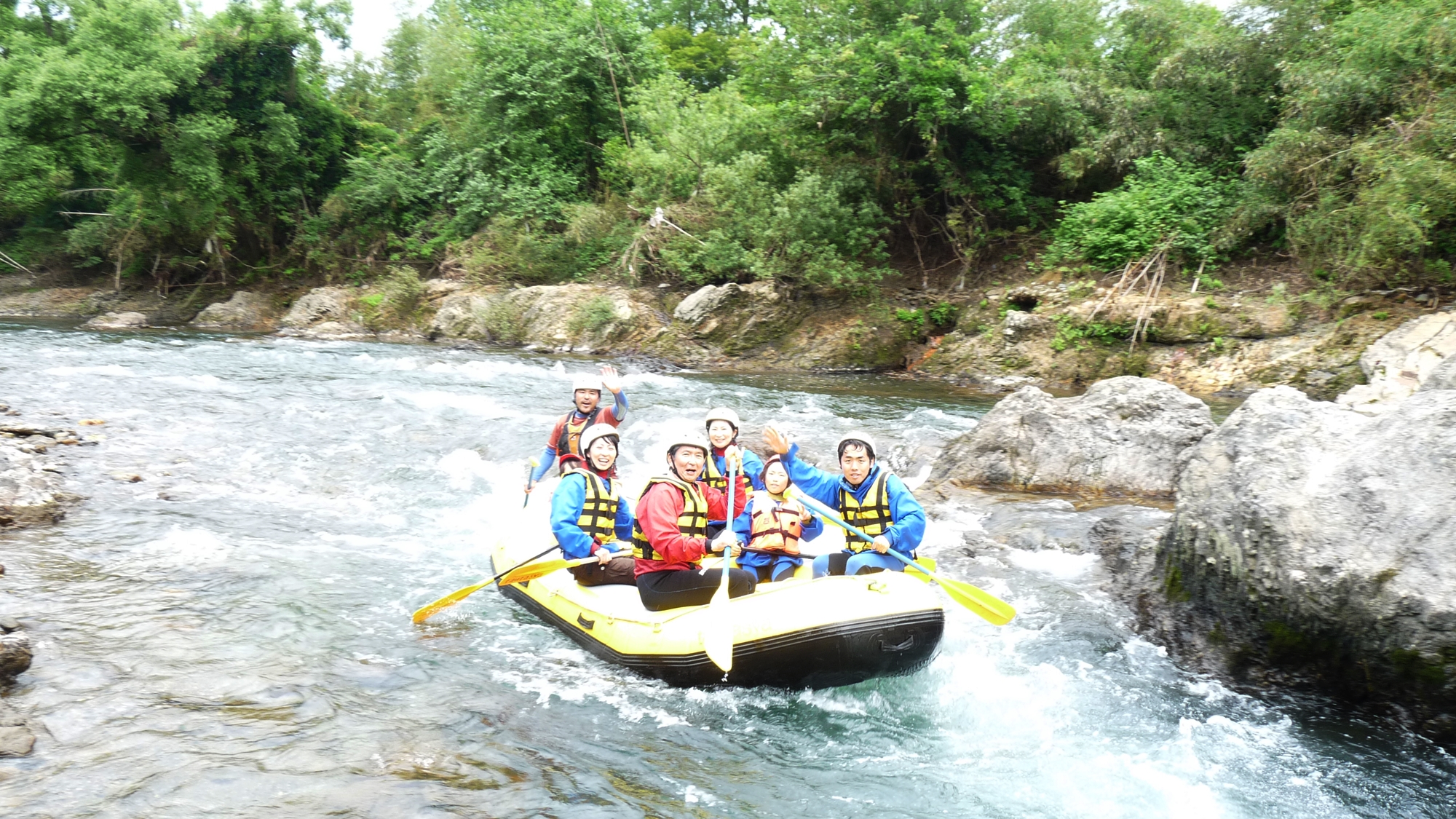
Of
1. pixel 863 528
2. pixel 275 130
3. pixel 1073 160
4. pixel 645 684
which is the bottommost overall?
pixel 645 684

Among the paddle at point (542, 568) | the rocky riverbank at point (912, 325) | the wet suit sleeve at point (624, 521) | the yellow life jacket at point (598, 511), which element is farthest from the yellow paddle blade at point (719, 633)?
the rocky riverbank at point (912, 325)

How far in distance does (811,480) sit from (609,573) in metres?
1.29

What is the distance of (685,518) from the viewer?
4781 mm

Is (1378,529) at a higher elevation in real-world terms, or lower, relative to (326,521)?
higher

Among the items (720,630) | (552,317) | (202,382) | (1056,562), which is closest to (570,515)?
(720,630)

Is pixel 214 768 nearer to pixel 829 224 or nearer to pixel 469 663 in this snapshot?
pixel 469 663

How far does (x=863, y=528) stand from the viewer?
5.03 m

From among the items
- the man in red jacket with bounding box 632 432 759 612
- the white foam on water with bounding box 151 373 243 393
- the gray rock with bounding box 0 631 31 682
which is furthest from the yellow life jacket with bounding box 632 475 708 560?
the white foam on water with bounding box 151 373 243 393

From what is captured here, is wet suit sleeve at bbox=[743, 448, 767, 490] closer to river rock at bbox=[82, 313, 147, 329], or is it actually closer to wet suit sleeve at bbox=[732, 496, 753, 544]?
wet suit sleeve at bbox=[732, 496, 753, 544]

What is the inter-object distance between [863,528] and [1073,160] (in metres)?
11.8

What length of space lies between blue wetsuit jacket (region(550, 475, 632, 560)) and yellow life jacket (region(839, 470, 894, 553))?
4.56 ft

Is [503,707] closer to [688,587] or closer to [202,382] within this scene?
[688,587]

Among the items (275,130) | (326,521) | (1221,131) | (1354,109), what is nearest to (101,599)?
(326,521)

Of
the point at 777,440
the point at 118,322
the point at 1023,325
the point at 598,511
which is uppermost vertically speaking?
the point at 1023,325
